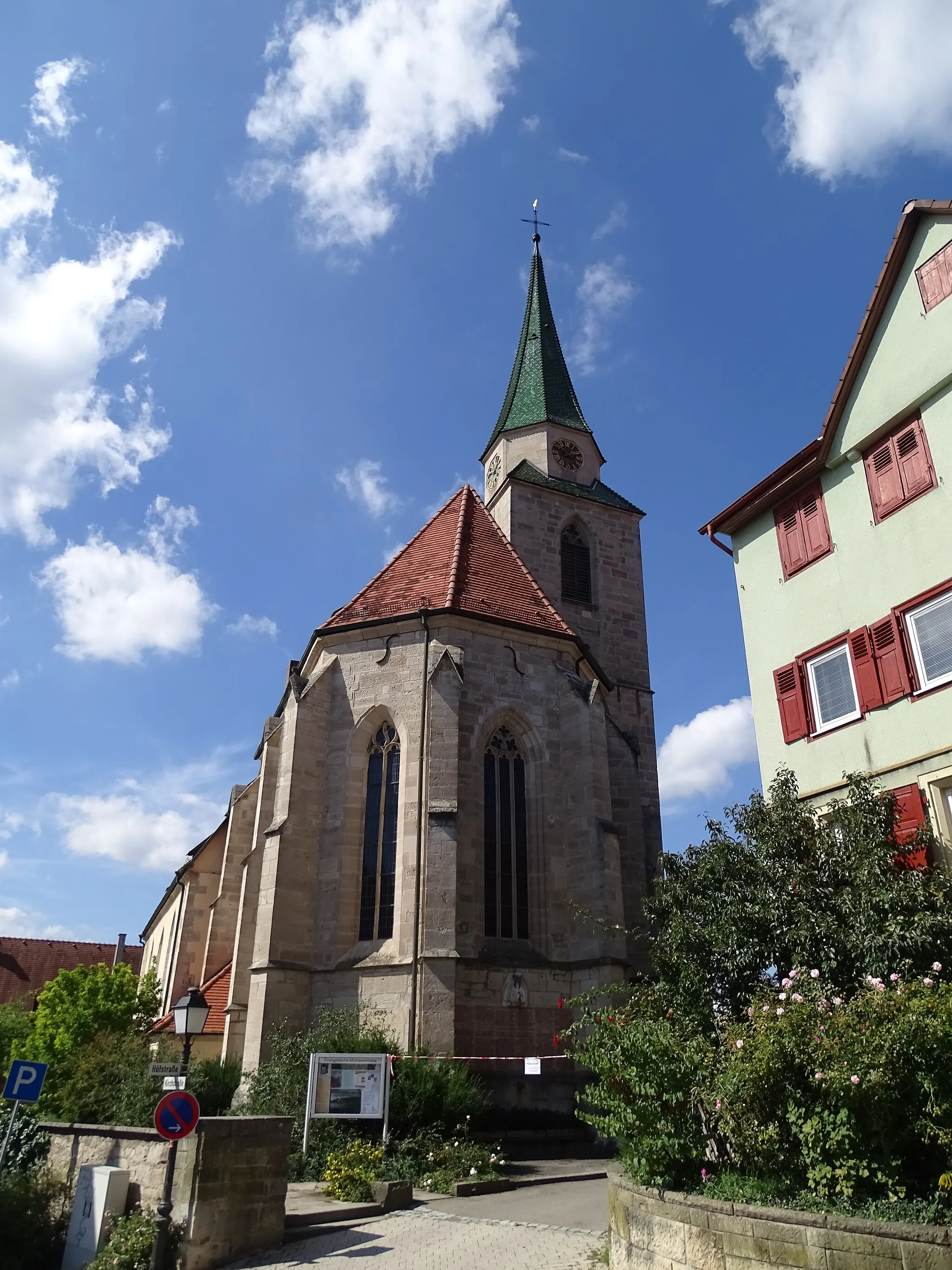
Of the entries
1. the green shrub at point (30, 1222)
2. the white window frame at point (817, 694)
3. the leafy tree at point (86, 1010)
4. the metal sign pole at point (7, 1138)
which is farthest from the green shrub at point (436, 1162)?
the leafy tree at point (86, 1010)

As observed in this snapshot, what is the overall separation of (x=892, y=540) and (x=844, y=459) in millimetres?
1667

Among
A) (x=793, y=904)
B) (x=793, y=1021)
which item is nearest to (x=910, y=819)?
(x=793, y=904)

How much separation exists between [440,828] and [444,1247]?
826 centimetres

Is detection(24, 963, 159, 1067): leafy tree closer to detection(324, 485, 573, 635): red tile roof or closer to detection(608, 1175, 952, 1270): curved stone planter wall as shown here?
detection(324, 485, 573, 635): red tile roof

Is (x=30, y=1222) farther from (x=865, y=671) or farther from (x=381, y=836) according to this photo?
(x=865, y=671)

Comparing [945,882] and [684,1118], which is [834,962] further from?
[684,1118]

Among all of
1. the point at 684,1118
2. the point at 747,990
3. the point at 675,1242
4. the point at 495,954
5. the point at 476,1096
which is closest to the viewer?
the point at 675,1242

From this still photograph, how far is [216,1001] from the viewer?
20.1 metres

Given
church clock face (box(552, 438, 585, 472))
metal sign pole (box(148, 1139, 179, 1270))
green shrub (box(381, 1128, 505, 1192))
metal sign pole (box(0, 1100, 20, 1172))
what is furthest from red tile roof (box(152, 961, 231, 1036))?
church clock face (box(552, 438, 585, 472))

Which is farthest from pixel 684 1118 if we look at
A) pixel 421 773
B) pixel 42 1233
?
pixel 421 773

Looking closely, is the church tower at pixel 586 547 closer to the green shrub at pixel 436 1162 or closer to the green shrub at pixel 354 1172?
the green shrub at pixel 436 1162

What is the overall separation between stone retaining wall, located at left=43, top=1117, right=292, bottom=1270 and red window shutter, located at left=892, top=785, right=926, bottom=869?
24.0 ft

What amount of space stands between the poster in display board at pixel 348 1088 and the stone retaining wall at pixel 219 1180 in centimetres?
306

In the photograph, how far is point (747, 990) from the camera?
35.0ft
